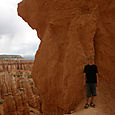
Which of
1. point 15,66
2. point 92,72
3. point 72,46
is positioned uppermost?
point 72,46

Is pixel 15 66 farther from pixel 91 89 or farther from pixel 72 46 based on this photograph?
pixel 91 89

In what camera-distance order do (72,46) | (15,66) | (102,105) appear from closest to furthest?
(102,105)
(72,46)
(15,66)

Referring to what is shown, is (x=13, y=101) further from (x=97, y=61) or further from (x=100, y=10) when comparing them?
(x=100, y=10)

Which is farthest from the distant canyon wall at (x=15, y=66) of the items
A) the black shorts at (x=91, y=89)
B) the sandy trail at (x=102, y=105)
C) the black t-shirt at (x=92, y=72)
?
the black t-shirt at (x=92, y=72)

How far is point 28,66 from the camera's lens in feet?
184

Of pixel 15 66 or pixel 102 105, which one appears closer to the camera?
pixel 102 105

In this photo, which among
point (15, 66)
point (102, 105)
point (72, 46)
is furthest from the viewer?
point (15, 66)

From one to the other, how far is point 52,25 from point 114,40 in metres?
2.34

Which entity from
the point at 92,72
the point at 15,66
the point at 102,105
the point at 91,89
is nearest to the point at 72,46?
the point at 92,72

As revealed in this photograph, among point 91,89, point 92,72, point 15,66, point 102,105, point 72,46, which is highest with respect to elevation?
point 72,46

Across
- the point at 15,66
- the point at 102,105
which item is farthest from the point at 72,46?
the point at 15,66

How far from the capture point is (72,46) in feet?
14.3

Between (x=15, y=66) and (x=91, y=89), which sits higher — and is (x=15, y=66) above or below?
below

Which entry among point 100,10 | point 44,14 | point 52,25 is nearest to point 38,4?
point 44,14
